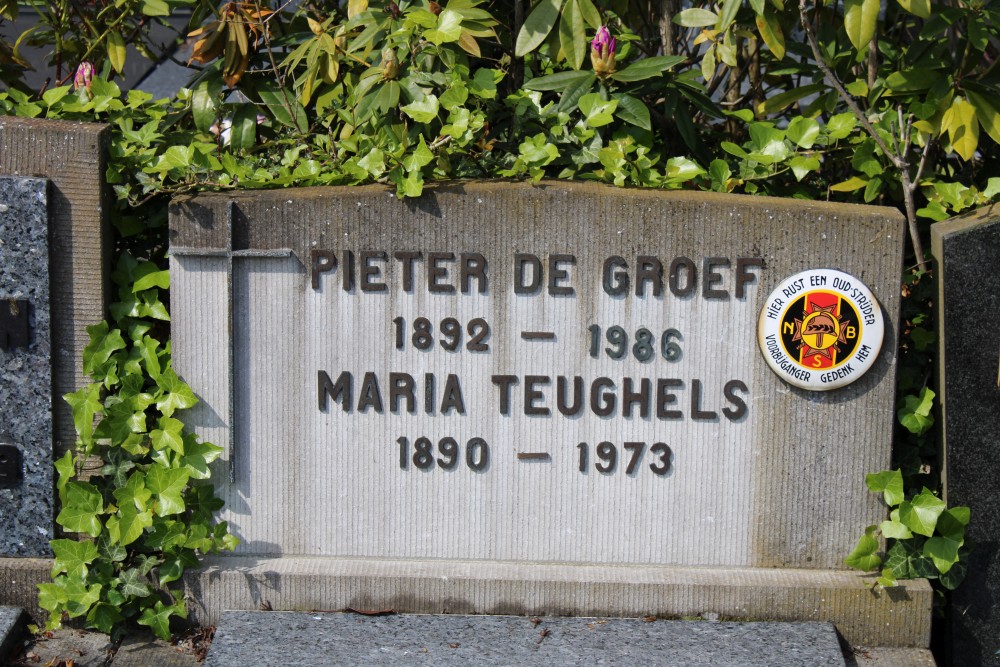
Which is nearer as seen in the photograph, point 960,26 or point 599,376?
point 599,376

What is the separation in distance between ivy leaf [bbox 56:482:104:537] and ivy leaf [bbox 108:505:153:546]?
58mm

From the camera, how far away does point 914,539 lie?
10.7 feet

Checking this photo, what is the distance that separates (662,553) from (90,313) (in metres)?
1.90

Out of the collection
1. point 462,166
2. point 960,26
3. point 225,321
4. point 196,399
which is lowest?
point 196,399

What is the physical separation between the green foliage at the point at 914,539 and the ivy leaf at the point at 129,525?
2.09 m

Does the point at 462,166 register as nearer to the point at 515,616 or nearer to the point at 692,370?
the point at 692,370

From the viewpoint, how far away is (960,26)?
360 centimetres

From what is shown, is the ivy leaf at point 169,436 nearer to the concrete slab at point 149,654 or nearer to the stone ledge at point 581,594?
the stone ledge at point 581,594

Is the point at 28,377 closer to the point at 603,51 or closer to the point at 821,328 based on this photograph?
the point at 603,51

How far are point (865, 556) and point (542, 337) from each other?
3.82 ft

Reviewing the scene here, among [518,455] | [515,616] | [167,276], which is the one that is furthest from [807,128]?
[167,276]

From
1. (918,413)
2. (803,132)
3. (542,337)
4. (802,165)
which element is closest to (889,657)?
(918,413)

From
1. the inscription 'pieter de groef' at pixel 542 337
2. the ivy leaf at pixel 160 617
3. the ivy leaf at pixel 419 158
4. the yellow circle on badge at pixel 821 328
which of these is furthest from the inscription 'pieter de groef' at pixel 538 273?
the ivy leaf at pixel 160 617

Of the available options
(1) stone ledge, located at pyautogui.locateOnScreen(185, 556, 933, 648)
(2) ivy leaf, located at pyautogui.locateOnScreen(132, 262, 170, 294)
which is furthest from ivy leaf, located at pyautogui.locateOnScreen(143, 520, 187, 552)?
(2) ivy leaf, located at pyautogui.locateOnScreen(132, 262, 170, 294)
